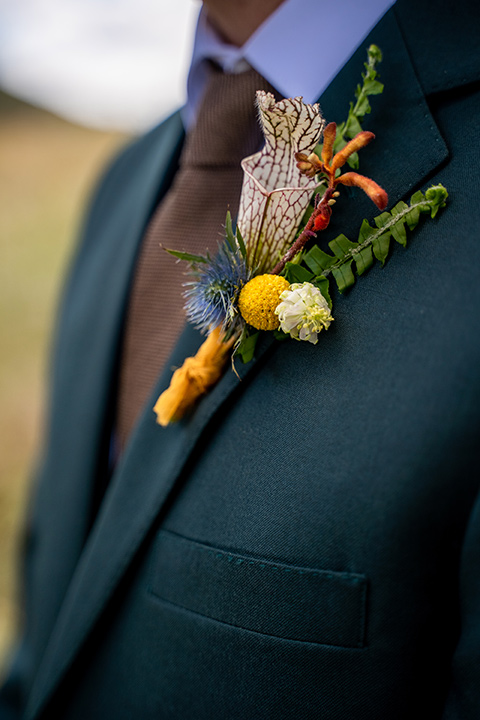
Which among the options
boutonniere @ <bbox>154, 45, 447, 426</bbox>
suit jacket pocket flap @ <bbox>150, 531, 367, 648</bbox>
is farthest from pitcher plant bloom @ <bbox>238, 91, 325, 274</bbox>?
suit jacket pocket flap @ <bbox>150, 531, 367, 648</bbox>

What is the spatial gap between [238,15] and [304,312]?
59 centimetres

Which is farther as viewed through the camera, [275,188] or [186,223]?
[186,223]

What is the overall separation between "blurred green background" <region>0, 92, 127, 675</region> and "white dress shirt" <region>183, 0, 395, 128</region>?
1.18 meters

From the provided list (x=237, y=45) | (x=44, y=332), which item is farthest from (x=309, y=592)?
(x=44, y=332)

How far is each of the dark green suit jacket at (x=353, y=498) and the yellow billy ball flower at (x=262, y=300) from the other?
1.7 inches

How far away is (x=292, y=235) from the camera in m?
0.56

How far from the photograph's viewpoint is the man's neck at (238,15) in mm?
758

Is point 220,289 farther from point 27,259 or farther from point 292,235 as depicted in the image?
point 27,259

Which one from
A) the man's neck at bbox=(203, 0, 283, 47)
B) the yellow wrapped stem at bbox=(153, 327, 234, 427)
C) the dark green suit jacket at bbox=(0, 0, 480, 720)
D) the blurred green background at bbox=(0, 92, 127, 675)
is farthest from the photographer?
the blurred green background at bbox=(0, 92, 127, 675)

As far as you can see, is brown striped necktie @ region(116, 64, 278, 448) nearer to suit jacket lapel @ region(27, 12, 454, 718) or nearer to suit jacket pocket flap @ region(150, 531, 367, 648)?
suit jacket lapel @ region(27, 12, 454, 718)

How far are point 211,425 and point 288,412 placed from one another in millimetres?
119

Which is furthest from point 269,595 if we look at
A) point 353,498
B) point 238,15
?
point 238,15

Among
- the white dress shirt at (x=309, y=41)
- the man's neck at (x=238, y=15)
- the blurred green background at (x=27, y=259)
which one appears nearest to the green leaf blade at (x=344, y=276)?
the white dress shirt at (x=309, y=41)

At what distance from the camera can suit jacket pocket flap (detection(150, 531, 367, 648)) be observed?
501 millimetres
